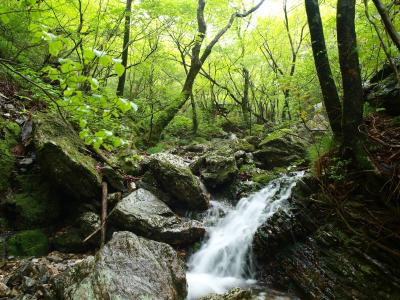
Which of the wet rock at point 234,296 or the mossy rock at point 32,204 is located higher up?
the mossy rock at point 32,204

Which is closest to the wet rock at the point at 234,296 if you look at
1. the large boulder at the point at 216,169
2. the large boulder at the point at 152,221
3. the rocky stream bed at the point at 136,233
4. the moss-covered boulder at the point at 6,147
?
the rocky stream bed at the point at 136,233

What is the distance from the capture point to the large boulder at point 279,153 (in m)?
10.7

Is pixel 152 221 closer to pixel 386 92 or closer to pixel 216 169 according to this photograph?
pixel 216 169

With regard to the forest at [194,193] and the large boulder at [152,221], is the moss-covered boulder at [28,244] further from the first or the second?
the large boulder at [152,221]

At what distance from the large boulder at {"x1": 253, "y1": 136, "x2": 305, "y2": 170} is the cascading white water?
1.56m


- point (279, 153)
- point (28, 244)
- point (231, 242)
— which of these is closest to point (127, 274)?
point (28, 244)

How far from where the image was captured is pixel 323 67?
5.75 meters

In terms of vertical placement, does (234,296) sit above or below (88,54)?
below

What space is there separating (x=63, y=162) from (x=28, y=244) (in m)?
1.85

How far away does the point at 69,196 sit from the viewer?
721 cm

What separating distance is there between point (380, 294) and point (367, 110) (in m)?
3.58

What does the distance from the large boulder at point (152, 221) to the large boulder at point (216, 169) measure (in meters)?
2.28

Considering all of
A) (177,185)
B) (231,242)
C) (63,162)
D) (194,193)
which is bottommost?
(231,242)

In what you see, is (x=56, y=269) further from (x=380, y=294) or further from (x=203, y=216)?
(x=380, y=294)
